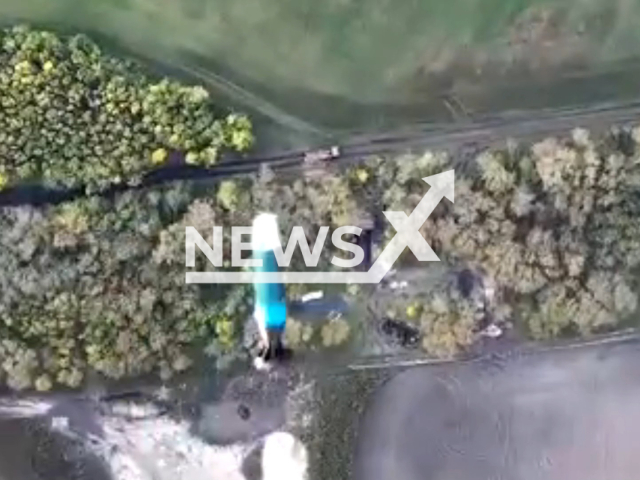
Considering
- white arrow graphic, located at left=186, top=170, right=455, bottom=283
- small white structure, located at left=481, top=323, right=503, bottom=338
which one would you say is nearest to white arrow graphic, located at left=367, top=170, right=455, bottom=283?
white arrow graphic, located at left=186, top=170, right=455, bottom=283

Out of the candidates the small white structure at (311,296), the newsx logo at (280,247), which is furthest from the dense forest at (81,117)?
the small white structure at (311,296)

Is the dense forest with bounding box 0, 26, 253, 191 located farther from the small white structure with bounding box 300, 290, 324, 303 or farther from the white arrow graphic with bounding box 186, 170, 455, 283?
the small white structure with bounding box 300, 290, 324, 303

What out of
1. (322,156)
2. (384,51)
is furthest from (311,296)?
(384,51)

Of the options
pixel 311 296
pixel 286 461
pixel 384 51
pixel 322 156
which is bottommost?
pixel 286 461

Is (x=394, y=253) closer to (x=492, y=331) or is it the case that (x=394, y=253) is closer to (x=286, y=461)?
(x=492, y=331)

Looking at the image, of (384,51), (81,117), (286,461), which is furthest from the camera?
(384,51)

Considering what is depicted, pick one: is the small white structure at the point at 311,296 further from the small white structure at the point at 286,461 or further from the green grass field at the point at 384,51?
the green grass field at the point at 384,51
